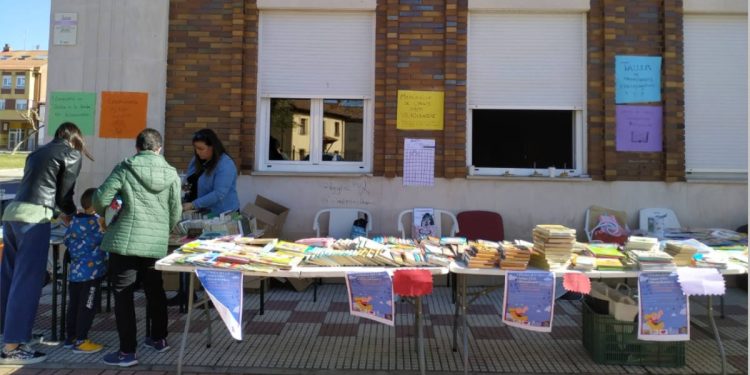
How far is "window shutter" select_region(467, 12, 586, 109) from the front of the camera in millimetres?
6414

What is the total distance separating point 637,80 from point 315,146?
426cm

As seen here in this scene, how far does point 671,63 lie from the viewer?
6.25m

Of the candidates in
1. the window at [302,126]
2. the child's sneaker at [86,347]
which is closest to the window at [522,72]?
the window at [302,126]

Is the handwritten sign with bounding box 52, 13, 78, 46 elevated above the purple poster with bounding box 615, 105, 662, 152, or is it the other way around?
the handwritten sign with bounding box 52, 13, 78, 46

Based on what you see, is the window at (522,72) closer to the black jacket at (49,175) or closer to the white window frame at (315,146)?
the white window frame at (315,146)

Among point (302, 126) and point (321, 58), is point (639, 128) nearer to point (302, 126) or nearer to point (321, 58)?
point (321, 58)

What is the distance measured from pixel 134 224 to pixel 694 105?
667 centimetres

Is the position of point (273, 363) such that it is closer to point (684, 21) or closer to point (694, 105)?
point (694, 105)

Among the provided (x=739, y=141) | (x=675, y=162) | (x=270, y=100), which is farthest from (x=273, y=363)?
(x=739, y=141)

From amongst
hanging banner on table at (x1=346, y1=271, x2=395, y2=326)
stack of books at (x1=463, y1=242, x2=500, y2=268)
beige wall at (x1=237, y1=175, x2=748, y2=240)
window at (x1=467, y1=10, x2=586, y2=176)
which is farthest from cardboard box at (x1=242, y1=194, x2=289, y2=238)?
stack of books at (x1=463, y1=242, x2=500, y2=268)

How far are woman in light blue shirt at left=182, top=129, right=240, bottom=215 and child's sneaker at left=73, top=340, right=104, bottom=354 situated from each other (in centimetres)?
145

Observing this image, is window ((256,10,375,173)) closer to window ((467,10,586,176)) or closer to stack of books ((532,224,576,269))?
window ((467,10,586,176))

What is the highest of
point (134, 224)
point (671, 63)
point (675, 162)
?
point (671, 63)

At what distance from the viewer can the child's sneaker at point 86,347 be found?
4086mm
